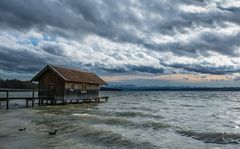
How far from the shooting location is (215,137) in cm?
2084

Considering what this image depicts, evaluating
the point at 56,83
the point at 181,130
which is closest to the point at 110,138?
the point at 181,130

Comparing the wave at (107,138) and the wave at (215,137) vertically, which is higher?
the wave at (107,138)

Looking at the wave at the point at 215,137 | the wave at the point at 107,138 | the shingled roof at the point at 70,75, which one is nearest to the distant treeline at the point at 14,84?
the shingled roof at the point at 70,75

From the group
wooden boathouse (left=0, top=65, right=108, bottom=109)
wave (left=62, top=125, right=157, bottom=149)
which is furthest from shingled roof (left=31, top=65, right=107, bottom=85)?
wave (left=62, top=125, right=157, bottom=149)

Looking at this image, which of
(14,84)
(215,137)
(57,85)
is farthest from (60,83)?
(14,84)

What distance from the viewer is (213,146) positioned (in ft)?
58.3

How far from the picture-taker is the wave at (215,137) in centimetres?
1948

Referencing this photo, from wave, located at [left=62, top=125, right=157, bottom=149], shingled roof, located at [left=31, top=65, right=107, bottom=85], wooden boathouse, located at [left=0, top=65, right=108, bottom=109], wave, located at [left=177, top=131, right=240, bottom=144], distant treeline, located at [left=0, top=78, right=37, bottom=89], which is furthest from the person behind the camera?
distant treeline, located at [left=0, top=78, right=37, bottom=89]

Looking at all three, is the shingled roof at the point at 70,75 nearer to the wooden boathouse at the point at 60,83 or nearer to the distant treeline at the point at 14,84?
the wooden boathouse at the point at 60,83

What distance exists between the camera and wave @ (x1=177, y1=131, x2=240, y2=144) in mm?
19484

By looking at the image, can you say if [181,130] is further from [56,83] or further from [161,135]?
[56,83]

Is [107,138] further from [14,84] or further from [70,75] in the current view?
[14,84]

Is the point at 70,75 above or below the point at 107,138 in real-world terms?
above

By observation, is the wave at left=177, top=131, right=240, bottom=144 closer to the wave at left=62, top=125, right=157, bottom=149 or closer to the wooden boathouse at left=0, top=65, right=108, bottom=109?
the wave at left=62, top=125, right=157, bottom=149
